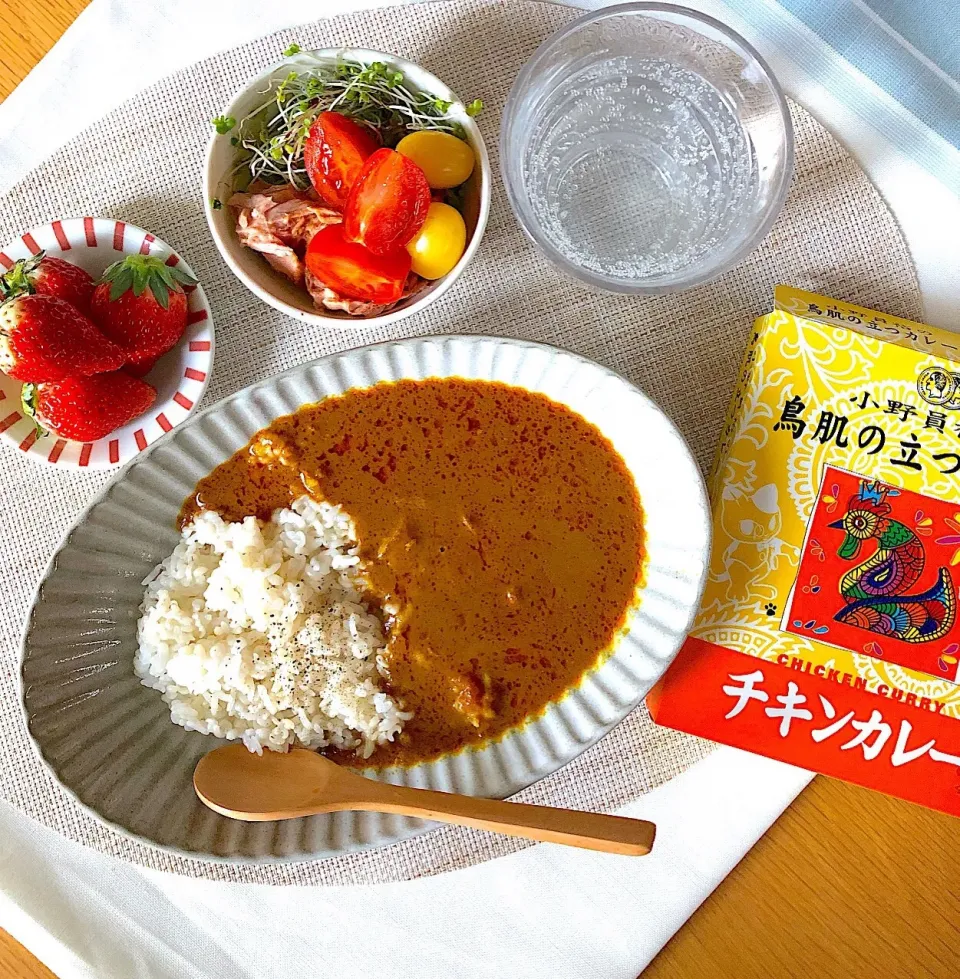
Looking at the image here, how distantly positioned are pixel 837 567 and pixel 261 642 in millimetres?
760

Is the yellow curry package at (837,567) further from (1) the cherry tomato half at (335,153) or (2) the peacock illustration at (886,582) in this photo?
(1) the cherry tomato half at (335,153)

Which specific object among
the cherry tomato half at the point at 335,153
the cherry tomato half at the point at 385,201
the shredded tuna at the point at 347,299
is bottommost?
the shredded tuna at the point at 347,299

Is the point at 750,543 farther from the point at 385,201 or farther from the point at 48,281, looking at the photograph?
the point at 48,281

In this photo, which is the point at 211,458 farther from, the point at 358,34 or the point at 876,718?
the point at 876,718

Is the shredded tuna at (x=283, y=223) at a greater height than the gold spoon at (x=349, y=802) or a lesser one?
greater

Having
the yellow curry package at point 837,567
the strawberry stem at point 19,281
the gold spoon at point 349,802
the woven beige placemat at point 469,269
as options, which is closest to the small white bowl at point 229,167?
the woven beige placemat at point 469,269

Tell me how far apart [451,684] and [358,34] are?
0.91 meters

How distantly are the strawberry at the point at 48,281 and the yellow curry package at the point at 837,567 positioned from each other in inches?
33.7

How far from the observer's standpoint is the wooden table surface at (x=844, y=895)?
4.08ft

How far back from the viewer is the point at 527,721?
1146 mm

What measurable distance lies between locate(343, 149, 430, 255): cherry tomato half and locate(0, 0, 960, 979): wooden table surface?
981 mm

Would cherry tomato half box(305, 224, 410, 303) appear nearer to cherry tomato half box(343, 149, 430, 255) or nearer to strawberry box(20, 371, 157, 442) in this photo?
cherry tomato half box(343, 149, 430, 255)

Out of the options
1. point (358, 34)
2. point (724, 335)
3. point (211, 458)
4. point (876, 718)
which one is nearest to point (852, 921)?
point (876, 718)

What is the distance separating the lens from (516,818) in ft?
3.33
